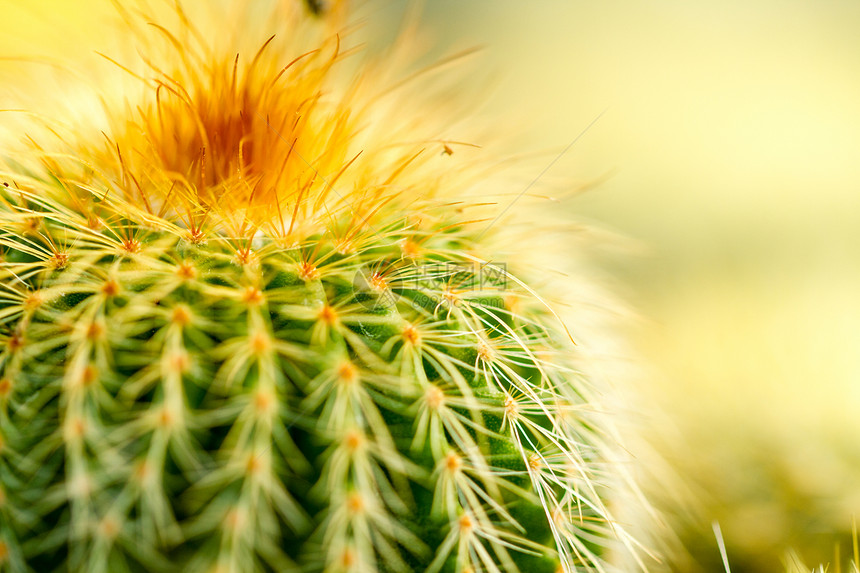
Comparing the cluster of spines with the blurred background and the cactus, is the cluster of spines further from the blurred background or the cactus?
the blurred background

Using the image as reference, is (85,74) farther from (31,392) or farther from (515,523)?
(515,523)

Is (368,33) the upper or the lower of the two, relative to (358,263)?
upper

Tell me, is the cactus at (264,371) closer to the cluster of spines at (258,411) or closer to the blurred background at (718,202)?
the cluster of spines at (258,411)

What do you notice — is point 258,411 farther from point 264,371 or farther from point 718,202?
point 718,202

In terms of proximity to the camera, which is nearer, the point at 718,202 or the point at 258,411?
the point at 258,411

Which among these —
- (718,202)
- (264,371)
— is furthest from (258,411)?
(718,202)

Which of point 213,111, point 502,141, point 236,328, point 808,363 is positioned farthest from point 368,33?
point 236,328
